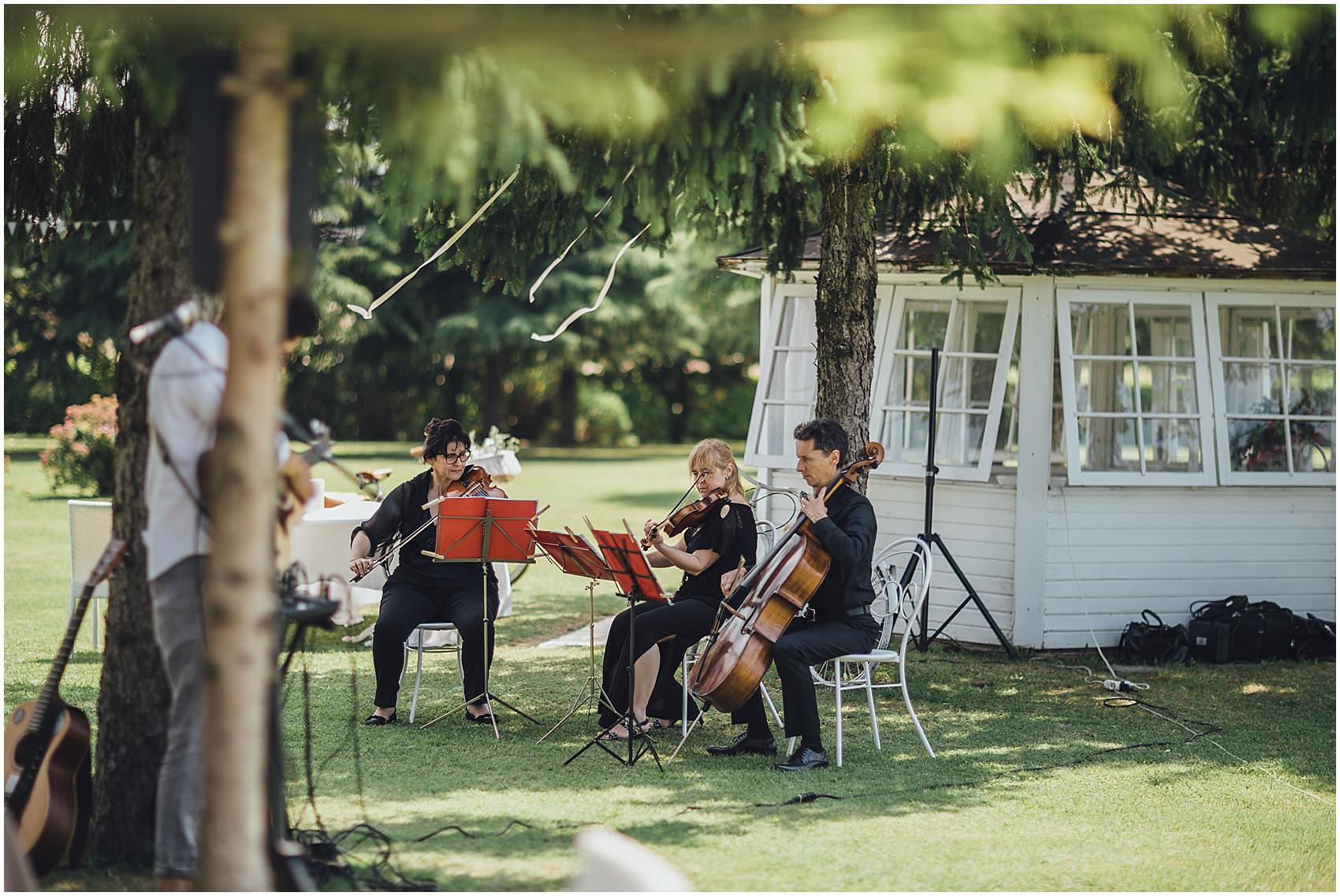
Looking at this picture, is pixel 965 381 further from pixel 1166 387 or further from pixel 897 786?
pixel 897 786

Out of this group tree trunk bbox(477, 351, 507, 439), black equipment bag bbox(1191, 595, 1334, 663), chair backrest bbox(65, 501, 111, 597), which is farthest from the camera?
tree trunk bbox(477, 351, 507, 439)

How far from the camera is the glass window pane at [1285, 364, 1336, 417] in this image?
9781 millimetres

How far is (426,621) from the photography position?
7.08 m

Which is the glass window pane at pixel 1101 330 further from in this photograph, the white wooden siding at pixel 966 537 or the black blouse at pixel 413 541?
the black blouse at pixel 413 541

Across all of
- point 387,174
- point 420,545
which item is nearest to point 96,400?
point 420,545

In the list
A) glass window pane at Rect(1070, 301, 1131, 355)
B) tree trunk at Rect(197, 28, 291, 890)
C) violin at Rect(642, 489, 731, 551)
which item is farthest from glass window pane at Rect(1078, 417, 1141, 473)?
tree trunk at Rect(197, 28, 291, 890)

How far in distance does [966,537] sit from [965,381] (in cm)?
111

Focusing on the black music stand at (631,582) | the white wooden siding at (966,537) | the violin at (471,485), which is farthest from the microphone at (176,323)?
the white wooden siding at (966,537)

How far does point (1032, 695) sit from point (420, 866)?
449 centimetres

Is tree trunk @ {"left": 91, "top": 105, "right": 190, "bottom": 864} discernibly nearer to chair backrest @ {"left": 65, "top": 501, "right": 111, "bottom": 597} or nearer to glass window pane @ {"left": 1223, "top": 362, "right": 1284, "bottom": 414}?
chair backrest @ {"left": 65, "top": 501, "right": 111, "bottom": 597}

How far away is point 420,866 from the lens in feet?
14.8

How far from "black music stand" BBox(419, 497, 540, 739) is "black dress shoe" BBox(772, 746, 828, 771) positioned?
142 cm

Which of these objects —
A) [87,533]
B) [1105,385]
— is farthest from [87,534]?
[1105,385]

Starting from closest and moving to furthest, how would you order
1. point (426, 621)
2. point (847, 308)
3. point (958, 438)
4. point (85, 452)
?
point (426, 621)
point (847, 308)
point (958, 438)
point (85, 452)
